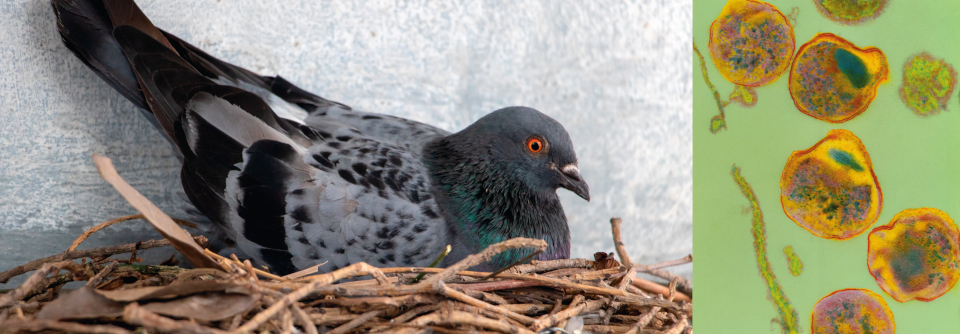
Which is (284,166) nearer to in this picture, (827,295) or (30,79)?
(30,79)

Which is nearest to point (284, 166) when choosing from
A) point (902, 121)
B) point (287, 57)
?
point (287, 57)

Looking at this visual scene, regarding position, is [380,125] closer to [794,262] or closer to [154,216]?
[154,216]

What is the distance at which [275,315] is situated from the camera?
78cm

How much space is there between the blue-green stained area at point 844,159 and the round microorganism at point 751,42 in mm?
120

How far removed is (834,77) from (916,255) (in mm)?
221

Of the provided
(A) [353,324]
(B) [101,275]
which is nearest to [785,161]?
(A) [353,324]

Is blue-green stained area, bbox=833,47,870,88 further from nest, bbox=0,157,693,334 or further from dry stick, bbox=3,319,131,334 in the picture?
dry stick, bbox=3,319,131,334

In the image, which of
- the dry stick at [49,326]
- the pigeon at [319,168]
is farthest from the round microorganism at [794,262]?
the dry stick at [49,326]

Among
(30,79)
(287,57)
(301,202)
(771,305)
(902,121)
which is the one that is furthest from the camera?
(287,57)

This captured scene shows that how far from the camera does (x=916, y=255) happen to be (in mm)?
706

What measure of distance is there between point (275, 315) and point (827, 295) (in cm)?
67

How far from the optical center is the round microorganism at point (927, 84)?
663mm

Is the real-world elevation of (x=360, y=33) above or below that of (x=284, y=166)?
above

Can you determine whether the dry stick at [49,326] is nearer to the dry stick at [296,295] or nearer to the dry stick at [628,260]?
the dry stick at [296,295]
